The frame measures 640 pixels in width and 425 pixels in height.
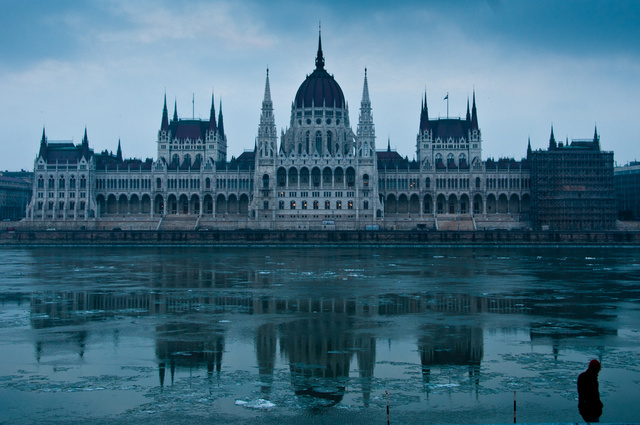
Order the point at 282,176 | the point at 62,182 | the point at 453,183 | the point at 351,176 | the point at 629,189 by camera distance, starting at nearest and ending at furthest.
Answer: the point at 282,176
the point at 351,176
the point at 453,183
the point at 62,182
the point at 629,189

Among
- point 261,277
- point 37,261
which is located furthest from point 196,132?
point 261,277

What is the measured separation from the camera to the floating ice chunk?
17728 millimetres

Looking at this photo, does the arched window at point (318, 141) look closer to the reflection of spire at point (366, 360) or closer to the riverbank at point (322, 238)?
the riverbank at point (322, 238)

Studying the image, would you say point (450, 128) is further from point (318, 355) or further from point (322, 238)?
point (318, 355)

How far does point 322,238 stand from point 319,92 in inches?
1814

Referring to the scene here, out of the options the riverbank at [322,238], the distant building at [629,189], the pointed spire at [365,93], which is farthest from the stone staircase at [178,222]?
the distant building at [629,189]

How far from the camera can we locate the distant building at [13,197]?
18175 centimetres

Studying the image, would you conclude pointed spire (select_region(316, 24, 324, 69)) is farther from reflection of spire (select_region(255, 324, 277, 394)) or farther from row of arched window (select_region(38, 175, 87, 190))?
reflection of spire (select_region(255, 324, 277, 394))

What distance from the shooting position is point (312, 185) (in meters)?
134

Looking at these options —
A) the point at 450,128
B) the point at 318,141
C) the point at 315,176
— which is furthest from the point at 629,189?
the point at 315,176

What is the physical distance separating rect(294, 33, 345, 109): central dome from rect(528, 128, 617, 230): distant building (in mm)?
40653

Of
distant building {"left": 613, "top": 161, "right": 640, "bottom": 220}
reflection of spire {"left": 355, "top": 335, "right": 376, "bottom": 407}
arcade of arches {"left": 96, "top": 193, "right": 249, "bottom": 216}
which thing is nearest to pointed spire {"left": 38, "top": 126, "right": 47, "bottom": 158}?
arcade of arches {"left": 96, "top": 193, "right": 249, "bottom": 216}

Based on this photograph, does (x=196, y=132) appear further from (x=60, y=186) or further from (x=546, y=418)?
(x=546, y=418)

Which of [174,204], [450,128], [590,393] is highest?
[450,128]
